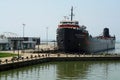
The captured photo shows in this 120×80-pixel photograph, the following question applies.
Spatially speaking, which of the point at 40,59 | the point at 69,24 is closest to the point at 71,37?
the point at 69,24

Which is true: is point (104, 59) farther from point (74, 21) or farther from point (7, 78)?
point (7, 78)

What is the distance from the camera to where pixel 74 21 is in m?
93.4

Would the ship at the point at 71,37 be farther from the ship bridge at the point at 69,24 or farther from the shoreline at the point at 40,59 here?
the shoreline at the point at 40,59

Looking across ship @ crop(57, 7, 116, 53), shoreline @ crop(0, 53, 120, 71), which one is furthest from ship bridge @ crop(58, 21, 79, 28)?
shoreline @ crop(0, 53, 120, 71)

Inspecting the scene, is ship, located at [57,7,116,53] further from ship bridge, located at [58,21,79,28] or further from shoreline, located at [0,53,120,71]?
shoreline, located at [0,53,120,71]

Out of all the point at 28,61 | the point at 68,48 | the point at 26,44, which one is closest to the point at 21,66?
the point at 28,61

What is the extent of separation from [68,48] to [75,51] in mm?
2105

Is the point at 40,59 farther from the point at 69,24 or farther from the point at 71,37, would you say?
the point at 69,24

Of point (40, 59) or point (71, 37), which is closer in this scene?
point (40, 59)

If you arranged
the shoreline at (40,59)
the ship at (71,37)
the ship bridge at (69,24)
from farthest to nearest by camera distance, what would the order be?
the ship bridge at (69,24) → the ship at (71,37) → the shoreline at (40,59)

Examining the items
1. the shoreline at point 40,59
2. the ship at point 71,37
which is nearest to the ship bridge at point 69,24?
the ship at point 71,37

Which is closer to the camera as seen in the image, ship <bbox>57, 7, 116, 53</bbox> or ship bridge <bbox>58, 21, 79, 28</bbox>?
ship <bbox>57, 7, 116, 53</bbox>

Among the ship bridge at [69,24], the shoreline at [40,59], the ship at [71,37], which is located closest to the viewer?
the shoreline at [40,59]

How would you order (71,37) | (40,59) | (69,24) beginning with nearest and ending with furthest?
(40,59) → (71,37) → (69,24)
